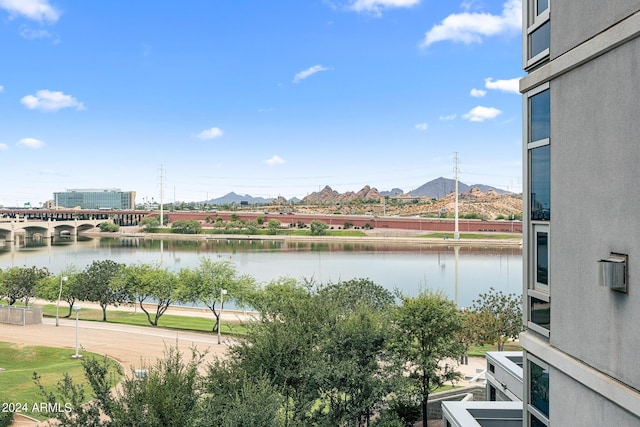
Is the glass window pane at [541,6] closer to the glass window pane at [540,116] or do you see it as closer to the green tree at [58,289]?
the glass window pane at [540,116]

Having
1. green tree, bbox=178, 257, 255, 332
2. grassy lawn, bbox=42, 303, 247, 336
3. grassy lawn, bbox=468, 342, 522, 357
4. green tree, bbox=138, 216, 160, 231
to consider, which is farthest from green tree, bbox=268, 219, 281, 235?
grassy lawn, bbox=468, 342, 522, 357

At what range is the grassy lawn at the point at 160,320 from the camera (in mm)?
25766

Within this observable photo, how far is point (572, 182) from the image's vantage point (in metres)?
4.10

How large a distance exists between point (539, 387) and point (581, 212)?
6.10ft

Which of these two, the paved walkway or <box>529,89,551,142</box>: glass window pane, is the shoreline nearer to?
the paved walkway

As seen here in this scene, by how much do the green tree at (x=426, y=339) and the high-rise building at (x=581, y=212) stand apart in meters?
7.97

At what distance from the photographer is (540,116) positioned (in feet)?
15.5

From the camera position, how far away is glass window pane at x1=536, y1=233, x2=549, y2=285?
4.66m

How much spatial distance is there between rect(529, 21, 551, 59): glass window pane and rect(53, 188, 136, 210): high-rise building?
7905 inches

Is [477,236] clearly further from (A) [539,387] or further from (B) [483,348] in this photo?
(A) [539,387]

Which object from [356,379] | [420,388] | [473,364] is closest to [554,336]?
[356,379]

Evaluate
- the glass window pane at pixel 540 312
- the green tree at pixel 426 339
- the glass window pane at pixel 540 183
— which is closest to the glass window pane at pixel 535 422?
the glass window pane at pixel 540 312

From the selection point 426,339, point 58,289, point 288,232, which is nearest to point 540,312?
point 426,339

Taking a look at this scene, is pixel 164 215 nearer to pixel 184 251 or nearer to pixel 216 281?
pixel 184 251
